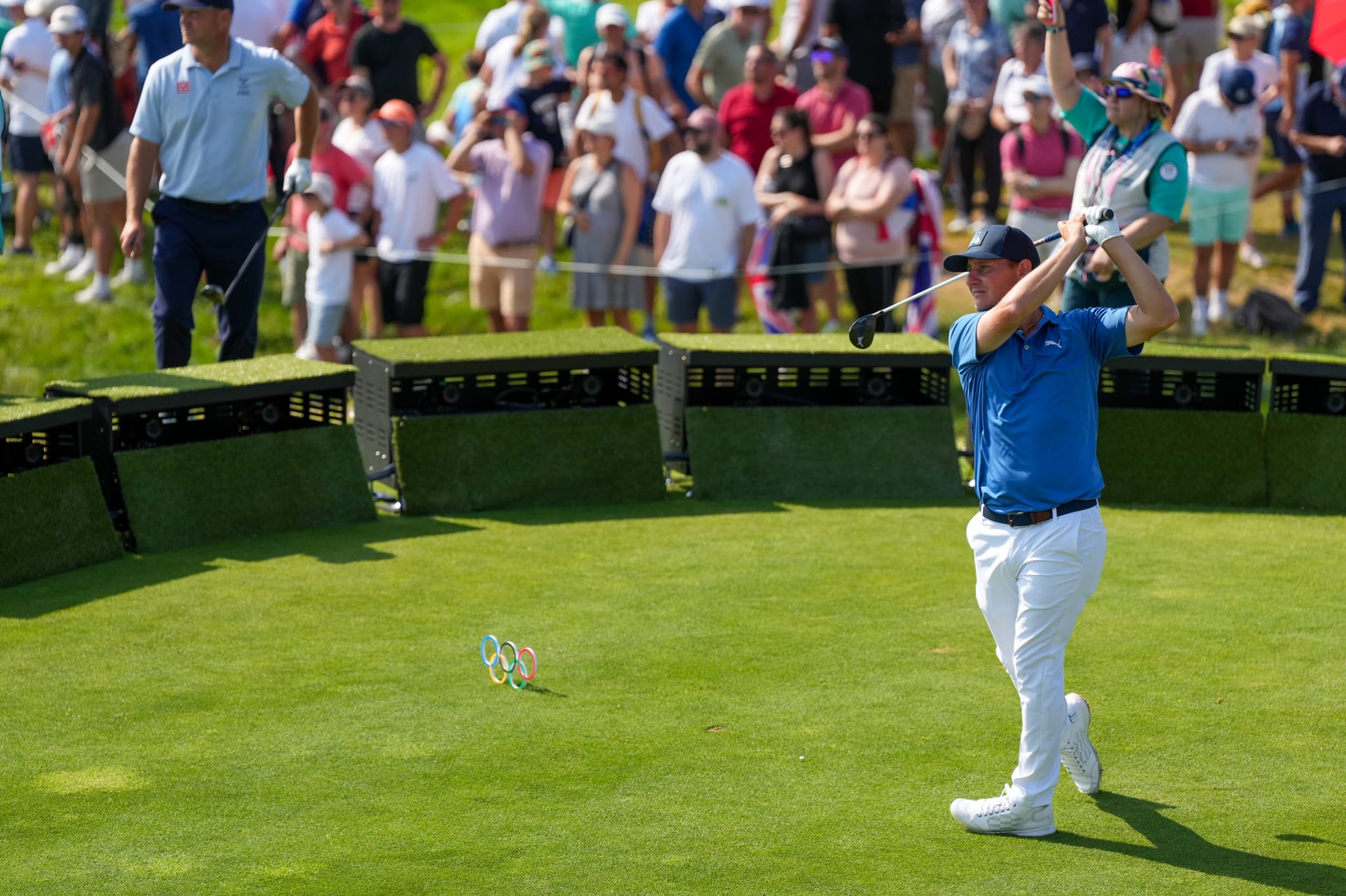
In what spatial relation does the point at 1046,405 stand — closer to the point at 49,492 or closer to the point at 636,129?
the point at 49,492

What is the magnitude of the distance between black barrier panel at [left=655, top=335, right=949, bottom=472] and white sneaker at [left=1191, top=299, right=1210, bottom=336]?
5.20 m

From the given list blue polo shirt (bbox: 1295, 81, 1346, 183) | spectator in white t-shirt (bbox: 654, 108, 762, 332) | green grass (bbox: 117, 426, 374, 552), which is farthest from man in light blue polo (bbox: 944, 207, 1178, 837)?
blue polo shirt (bbox: 1295, 81, 1346, 183)

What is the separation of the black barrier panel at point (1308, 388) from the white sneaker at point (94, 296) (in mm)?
10648

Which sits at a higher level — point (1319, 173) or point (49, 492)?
point (1319, 173)

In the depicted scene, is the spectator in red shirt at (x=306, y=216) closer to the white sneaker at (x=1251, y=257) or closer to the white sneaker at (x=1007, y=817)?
the white sneaker at (x=1251, y=257)

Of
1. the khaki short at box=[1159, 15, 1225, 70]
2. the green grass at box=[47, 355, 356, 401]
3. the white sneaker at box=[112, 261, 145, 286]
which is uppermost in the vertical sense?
the khaki short at box=[1159, 15, 1225, 70]

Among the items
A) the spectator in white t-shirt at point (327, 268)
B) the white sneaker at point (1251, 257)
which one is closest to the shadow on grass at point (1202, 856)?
the spectator in white t-shirt at point (327, 268)

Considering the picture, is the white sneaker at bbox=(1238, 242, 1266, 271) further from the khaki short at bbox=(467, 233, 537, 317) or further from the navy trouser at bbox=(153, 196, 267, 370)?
the navy trouser at bbox=(153, 196, 267, 370)

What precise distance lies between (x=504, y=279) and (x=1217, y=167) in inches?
255

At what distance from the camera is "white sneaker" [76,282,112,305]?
1605cm

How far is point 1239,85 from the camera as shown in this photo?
15008mm

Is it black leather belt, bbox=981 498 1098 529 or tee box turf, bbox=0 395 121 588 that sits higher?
black leather belt, bbox=981 498 1098 529

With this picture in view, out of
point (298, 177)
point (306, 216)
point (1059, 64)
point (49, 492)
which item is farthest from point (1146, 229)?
point (306, 216)

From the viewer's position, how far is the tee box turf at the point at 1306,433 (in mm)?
10320
